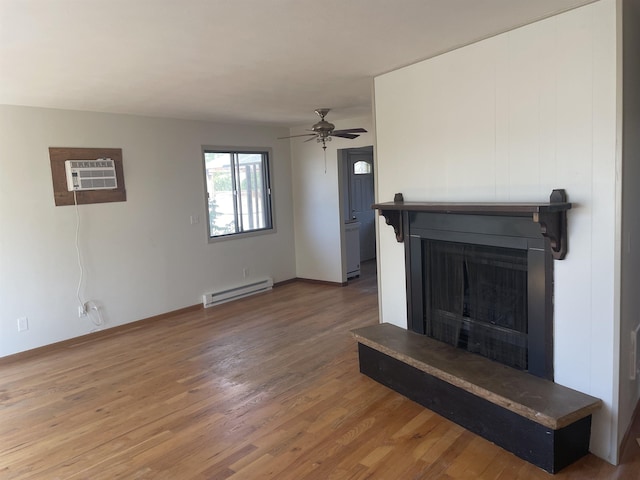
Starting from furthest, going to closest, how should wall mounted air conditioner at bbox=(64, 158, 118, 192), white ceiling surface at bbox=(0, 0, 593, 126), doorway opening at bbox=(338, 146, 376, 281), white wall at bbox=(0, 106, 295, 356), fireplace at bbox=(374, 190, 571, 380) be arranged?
doorway opening at bbox=(338, 146, 376, 281), wall mounted air conditioner at bbox=(64, 158, 118, 192), white wall at bbox=(0, 106, 295, 356), fireplace at bbox=(374, 190, 571, 380), white ceiling surface at bbox=(0, 0, 593, 126)

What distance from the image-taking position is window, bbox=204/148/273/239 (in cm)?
615

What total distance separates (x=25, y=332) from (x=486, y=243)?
4.38 meters

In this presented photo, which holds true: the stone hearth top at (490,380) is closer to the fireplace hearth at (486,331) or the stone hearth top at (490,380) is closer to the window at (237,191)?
the fireplace hearth at (486,331)

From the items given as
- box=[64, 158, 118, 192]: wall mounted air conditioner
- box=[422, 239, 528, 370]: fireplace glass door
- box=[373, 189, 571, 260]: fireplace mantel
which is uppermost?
box=[64, 158, 118, 192]: wall mounted air conditioner

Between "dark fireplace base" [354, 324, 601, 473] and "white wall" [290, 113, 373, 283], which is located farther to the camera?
"white wall" [290, 113, 373, 283]

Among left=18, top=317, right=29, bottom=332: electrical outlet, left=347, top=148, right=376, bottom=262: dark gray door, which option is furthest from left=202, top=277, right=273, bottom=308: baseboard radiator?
left=347, top=148, right=376, bottom=262: dark gray door

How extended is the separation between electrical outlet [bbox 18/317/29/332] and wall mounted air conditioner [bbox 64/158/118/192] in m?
1.36

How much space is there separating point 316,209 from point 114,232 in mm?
2951

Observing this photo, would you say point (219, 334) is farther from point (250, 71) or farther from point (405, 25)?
point (405, 25)

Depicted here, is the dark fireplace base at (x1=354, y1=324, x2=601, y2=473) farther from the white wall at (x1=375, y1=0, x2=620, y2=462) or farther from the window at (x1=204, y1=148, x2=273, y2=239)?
the window at (x1=204, y1=148, x2=273, y2=239)

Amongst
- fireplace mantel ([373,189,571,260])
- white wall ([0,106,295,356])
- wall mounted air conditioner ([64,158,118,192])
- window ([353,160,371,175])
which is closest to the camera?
fireplace mantel ([373,189,571,260])

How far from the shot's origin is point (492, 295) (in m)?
2.97

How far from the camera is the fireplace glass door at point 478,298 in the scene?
2797 millimetres

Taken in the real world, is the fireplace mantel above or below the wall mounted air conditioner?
below
